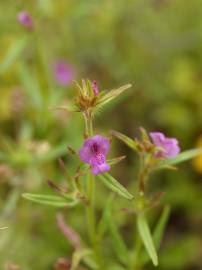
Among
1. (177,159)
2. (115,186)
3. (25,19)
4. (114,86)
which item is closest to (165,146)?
(177,159)

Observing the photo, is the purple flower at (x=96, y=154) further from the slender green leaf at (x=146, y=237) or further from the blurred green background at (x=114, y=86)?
the blurred green background at (x=114, y=86)

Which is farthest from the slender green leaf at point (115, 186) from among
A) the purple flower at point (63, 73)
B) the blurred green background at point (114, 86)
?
the purple flower at point (63, 73)

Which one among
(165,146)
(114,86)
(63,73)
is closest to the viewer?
(165,146)

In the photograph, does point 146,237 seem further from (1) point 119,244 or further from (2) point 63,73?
(2) point 63,73

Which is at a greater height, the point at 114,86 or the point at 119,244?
the point at 114,86

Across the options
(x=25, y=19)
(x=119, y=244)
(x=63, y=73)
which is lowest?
(x=119, y=244)

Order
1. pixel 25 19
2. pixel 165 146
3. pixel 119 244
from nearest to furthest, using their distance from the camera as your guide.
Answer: pixel 165 146
pixel 119 244
pixel 25 19

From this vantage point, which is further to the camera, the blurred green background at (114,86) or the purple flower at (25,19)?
the blurred green background at (114,86)
